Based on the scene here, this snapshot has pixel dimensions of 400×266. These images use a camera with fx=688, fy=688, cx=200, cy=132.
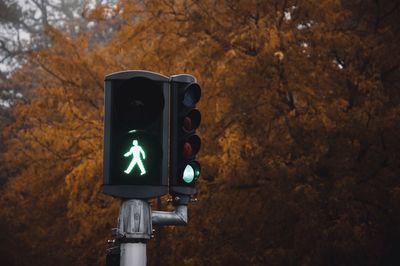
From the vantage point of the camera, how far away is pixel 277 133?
11461mm

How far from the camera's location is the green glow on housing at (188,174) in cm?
415

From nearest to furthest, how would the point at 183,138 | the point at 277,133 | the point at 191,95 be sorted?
the point at 183,138
the point at 191,95
the point at 277,133

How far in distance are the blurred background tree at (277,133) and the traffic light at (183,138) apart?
21.0 ft

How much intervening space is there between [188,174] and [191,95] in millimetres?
490

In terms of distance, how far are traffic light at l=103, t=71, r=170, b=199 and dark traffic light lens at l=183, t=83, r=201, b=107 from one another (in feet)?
0.87

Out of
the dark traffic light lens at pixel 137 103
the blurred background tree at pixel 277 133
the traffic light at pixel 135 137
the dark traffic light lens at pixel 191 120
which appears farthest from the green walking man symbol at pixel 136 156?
the blurred background tree at pixel 277 133

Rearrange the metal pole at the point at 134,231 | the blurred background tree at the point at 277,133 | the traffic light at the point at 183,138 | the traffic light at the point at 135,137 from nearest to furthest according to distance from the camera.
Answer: the metal pole at the point at 134,231 → the traffic light at the point at 135,137 → the traffic light at the point at 183,138 → the blurred background tree at the point at 277,133

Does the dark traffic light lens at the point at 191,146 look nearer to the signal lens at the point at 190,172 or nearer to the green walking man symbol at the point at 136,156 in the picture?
the signal lens at the point at 190,172

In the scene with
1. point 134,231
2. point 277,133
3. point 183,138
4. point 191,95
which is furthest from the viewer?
point 277,133

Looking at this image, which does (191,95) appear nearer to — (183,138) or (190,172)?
(183,138)

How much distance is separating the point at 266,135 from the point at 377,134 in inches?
71.5

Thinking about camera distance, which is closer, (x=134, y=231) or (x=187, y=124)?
(x=134, y=231)

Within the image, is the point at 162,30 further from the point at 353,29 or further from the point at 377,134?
the point at 377,134

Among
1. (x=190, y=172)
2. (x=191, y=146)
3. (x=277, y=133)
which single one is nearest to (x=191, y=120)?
(x=191, y=146)
